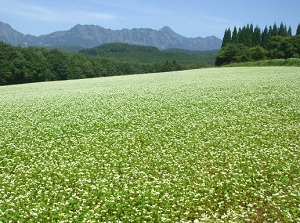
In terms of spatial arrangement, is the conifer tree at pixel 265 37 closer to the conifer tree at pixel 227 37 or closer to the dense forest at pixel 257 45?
the dense forest at pixel 257 45

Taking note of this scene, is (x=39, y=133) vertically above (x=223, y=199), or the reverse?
(x=39, y=133)

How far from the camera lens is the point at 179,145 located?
52.9ft

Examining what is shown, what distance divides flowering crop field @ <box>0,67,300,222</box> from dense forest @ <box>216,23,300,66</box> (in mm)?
97891

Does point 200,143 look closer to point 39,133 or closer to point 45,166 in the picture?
point 45,166

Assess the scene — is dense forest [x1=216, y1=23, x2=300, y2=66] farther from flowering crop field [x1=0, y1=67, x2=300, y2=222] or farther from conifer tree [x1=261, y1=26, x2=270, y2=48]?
flowering crop field [x1=0, y1=67, x2=300, y2=222]

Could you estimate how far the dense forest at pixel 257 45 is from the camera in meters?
111

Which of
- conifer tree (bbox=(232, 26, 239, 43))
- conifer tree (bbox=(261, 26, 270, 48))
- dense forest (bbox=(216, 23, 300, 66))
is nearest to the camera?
dense forest (bbox=(216, 23, 300, 66))

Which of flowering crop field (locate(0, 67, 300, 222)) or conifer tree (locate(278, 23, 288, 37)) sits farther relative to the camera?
conifer tree (locate(278, 23, 288, 37))

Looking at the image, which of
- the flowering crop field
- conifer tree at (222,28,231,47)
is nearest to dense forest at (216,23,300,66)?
conifer tree at (222,28,231,47)

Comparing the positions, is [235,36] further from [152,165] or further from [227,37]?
[152,165]

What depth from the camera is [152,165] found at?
533 inches

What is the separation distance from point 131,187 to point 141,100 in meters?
19.3

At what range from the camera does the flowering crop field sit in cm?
979

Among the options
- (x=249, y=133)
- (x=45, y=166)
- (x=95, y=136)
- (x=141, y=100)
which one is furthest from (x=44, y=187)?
(x=141, y=100)
